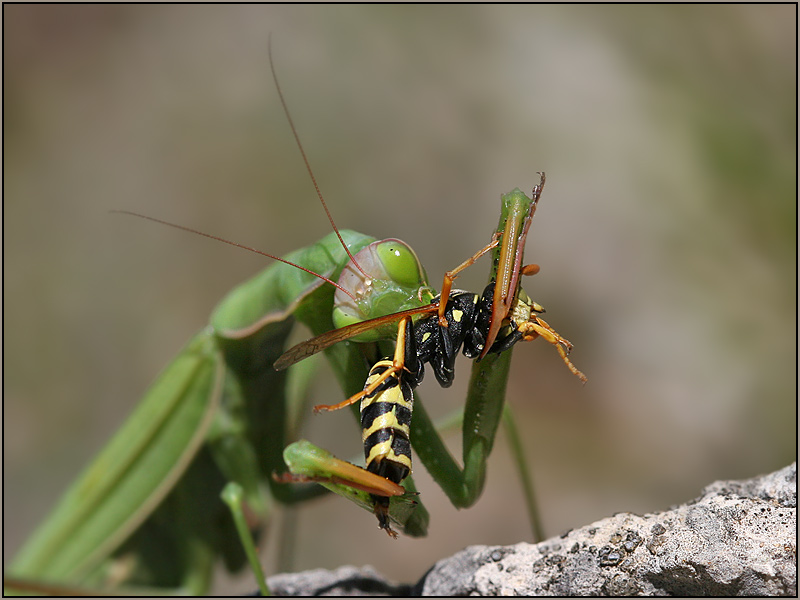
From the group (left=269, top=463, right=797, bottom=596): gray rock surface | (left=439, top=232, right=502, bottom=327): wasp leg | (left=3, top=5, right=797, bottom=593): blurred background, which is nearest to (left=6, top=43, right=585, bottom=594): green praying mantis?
A: (left=439, top=232, right=502, bottom=327): wasp leg

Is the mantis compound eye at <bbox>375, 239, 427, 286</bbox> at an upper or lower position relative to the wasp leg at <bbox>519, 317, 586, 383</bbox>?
upper

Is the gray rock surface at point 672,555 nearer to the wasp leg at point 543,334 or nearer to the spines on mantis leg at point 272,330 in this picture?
the wasp leg at point 543,334

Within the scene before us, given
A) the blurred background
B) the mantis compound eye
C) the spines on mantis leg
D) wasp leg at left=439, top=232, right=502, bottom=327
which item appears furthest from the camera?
the blurred background

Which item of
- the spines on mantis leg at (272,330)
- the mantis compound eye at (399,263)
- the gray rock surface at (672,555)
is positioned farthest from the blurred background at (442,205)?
the mantis compound eye at (399,263)

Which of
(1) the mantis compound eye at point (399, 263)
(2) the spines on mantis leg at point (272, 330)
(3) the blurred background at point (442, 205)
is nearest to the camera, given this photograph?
(1) the mantis compound eye at point (399, 263)

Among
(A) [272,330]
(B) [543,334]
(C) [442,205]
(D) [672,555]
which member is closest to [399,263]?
(B) [543,334]

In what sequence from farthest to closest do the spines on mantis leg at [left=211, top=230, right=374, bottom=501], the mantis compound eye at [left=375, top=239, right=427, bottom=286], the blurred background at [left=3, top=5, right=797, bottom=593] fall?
the blurred background at [left=3, top=5, right=797, bottom=593] → the spines on mantis leg at [left=211, top=230, right=374, bottom=501] → the mantis compound eye at [left=375, top=239, right=427, bottom=286]

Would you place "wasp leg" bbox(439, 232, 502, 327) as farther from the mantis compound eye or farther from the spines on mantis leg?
the spines on mantis leg

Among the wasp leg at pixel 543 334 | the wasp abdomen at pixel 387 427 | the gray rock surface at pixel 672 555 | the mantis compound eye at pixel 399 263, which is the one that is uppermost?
the mantis compound eye at pixel 399 263
